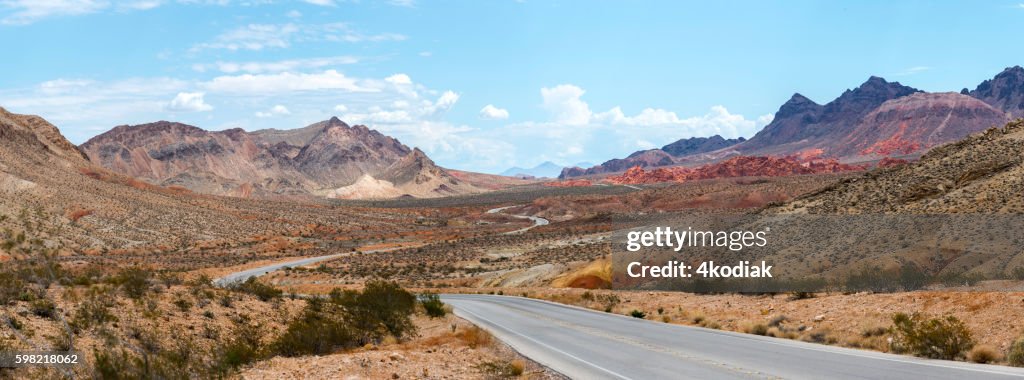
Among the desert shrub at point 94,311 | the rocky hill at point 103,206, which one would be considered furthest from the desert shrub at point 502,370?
the rocky hill at point 103,206

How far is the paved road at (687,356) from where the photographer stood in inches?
531

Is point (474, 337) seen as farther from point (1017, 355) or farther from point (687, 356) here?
point (1017, 355)

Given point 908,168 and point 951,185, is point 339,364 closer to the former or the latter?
point 951,185

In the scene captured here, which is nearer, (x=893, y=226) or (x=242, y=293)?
(x=242, y=293)

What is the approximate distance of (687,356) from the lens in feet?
54.0

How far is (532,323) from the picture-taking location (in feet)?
85.0

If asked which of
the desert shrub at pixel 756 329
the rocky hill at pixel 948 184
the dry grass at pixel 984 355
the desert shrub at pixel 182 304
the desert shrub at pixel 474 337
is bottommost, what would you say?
the desert shrub at pixel 474 337

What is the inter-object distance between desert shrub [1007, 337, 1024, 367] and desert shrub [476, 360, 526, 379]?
8.83 m

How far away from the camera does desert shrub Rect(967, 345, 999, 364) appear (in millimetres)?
14250

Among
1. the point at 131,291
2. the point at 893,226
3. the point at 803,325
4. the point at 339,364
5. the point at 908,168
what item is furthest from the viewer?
the point at 908,168

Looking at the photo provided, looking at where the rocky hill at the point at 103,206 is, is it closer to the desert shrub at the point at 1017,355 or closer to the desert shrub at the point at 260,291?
the desert shrub at the point at 260,291

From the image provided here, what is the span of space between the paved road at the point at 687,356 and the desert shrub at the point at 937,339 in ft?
1.12

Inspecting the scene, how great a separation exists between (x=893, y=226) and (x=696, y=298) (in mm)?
7932

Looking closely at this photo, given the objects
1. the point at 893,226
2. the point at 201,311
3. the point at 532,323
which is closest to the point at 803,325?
the point at 532,323
